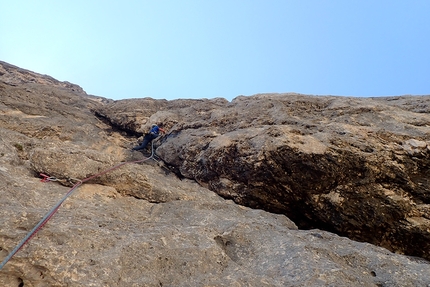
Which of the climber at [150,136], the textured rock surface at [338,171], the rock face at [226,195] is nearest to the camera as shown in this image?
the rock face at [226,195]

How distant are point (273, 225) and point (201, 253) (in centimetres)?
259

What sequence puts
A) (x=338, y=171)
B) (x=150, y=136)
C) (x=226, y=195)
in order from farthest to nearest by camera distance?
1. (x=150, y=136)
2. (x=226, y=195)
3. (x=338, y=171)

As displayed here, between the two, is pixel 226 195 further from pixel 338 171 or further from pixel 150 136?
pixel 150 136

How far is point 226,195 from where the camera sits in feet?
35.3

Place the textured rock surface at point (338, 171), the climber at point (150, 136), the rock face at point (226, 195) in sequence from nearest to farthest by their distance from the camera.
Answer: the rock face at point (226, 195) → the textured rock surface at point (338, 171) → the climber at point (150, 136)

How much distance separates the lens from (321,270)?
18.9ft

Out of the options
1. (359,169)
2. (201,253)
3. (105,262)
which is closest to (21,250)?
(105,262)

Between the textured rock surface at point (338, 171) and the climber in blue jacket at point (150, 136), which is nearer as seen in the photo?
the textured rock surface at point (338, 171)

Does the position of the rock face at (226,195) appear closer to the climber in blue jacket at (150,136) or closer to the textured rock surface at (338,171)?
the textured rock surface at (338,171)

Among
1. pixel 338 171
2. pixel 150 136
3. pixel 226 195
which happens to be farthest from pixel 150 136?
pixel 338 171

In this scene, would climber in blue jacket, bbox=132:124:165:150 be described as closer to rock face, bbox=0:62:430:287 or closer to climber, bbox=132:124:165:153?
climber, bbox=132:124:165:153

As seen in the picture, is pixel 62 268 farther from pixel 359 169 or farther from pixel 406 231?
pixel 406 231

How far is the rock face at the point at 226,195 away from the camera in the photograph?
218 inches

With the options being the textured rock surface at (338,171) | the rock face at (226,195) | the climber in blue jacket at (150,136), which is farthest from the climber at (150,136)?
the textured rock surface at (338,171)
